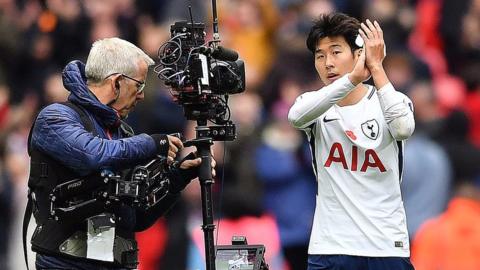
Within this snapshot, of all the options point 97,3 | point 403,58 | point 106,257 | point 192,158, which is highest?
point 97,3

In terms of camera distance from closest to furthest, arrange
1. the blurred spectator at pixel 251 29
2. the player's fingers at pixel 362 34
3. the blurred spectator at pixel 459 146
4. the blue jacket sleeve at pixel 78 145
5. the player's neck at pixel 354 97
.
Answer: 1. the blue jacket sleeve at pixel 78 145
2. the player's fingers at pixel 362 34
3. the player's neck at pixel 354 97
4. the blurred spectator at pixel 459 146
5. the blurred spectator at pixel 251 29

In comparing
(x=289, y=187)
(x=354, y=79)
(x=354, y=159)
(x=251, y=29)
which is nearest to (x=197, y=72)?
(x=354, y=79)

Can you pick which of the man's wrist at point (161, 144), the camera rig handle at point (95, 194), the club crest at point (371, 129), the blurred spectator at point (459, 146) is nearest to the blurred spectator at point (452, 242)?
the blurred spectator at point (459, 146)

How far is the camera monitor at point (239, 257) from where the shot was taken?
786cm

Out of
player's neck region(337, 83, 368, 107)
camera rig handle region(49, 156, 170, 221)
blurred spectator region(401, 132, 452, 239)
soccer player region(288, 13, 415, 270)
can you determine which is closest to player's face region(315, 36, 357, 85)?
soccer player region(288, 13, 415, 270)

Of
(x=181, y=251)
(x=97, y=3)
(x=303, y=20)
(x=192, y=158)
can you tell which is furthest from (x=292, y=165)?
(x=192, y=158)

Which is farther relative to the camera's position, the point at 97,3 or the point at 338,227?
the point at 97,3

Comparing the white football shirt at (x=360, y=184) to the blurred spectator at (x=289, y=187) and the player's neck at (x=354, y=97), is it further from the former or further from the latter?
the blurred spectator at (x=289, y=187)

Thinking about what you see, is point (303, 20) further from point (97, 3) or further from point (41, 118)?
point (41, 118)

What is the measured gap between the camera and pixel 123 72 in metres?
7.73

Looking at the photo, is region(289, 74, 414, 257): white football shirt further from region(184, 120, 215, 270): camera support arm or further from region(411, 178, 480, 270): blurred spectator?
region(411, 178, 480, 270): blurred spectator

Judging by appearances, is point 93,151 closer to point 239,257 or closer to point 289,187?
point 239,257

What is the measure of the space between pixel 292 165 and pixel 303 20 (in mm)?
2469

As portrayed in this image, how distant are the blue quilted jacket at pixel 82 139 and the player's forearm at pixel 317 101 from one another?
2.75 ft
